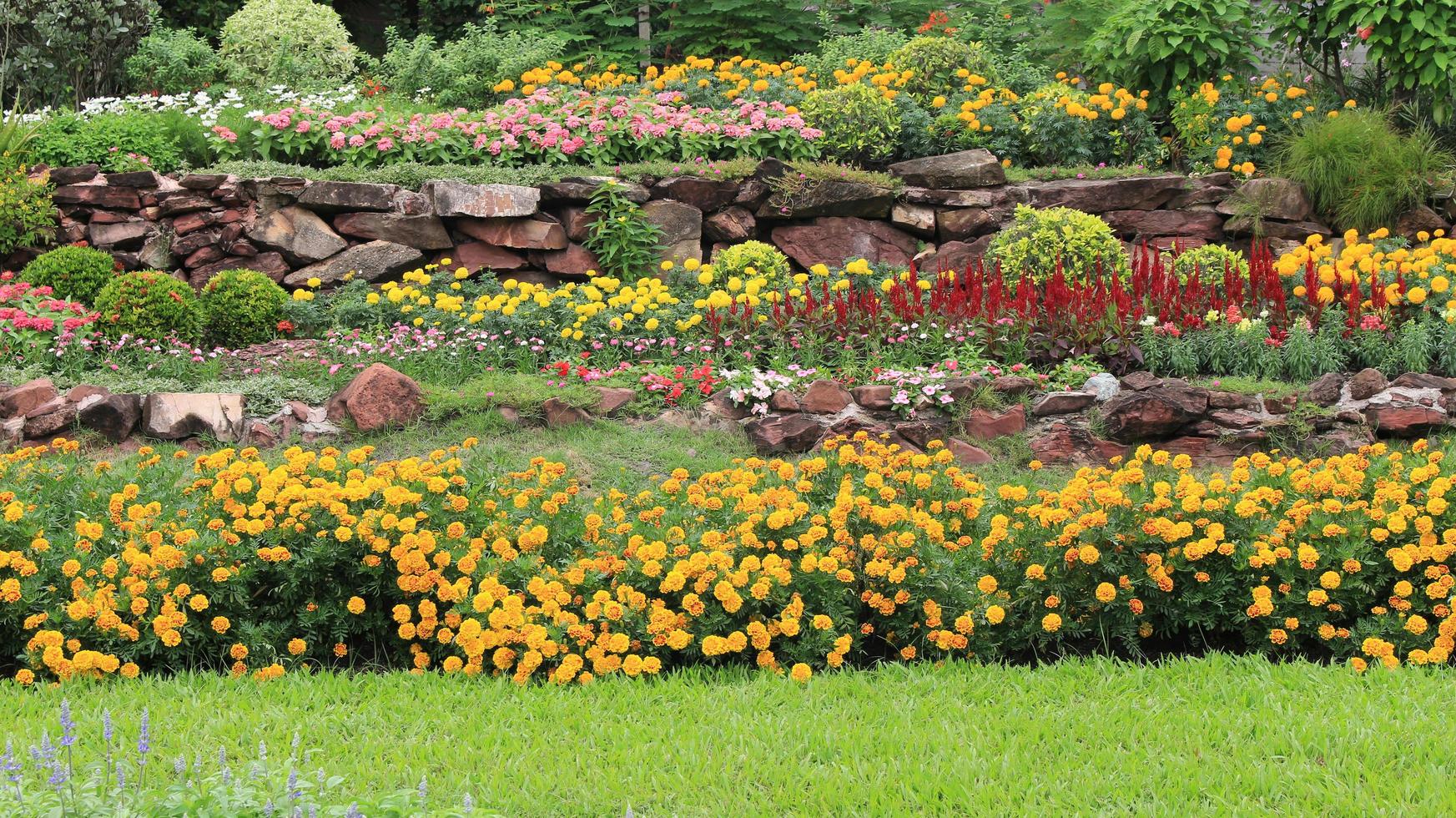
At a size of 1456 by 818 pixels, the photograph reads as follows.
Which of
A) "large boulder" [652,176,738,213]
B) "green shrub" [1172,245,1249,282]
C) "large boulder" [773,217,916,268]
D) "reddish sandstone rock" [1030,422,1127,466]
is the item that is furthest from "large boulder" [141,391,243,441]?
"green shrub" [1172,245,1249,282]

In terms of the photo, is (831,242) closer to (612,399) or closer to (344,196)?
(612,399)

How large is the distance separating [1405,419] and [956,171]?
4.75 m

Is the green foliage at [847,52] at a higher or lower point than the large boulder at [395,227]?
higher

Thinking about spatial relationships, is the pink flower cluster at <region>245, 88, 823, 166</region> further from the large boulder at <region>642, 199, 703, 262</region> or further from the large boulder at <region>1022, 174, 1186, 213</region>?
the large boulder at <region>1022, 174, 1186, 213</region>

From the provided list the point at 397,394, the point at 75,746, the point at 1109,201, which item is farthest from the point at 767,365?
the point at 75,746

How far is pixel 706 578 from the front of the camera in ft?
13.8

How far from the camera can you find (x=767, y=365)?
808 centimetres

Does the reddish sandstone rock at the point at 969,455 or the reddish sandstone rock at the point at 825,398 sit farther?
the reddish sandstone rock at the point at 825,398

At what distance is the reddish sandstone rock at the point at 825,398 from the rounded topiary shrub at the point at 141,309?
418cm

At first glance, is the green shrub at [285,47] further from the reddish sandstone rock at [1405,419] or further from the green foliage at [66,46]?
the reddish sandstone rock at [1405,419]

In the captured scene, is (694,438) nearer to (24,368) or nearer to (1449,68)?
(24,368)

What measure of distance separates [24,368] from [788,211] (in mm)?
5516

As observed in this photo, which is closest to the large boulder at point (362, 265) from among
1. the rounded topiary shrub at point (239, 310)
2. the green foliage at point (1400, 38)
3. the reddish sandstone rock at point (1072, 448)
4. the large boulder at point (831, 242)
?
the rounded topiary shrub at point (239, 310)

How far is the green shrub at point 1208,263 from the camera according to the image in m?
8.98
